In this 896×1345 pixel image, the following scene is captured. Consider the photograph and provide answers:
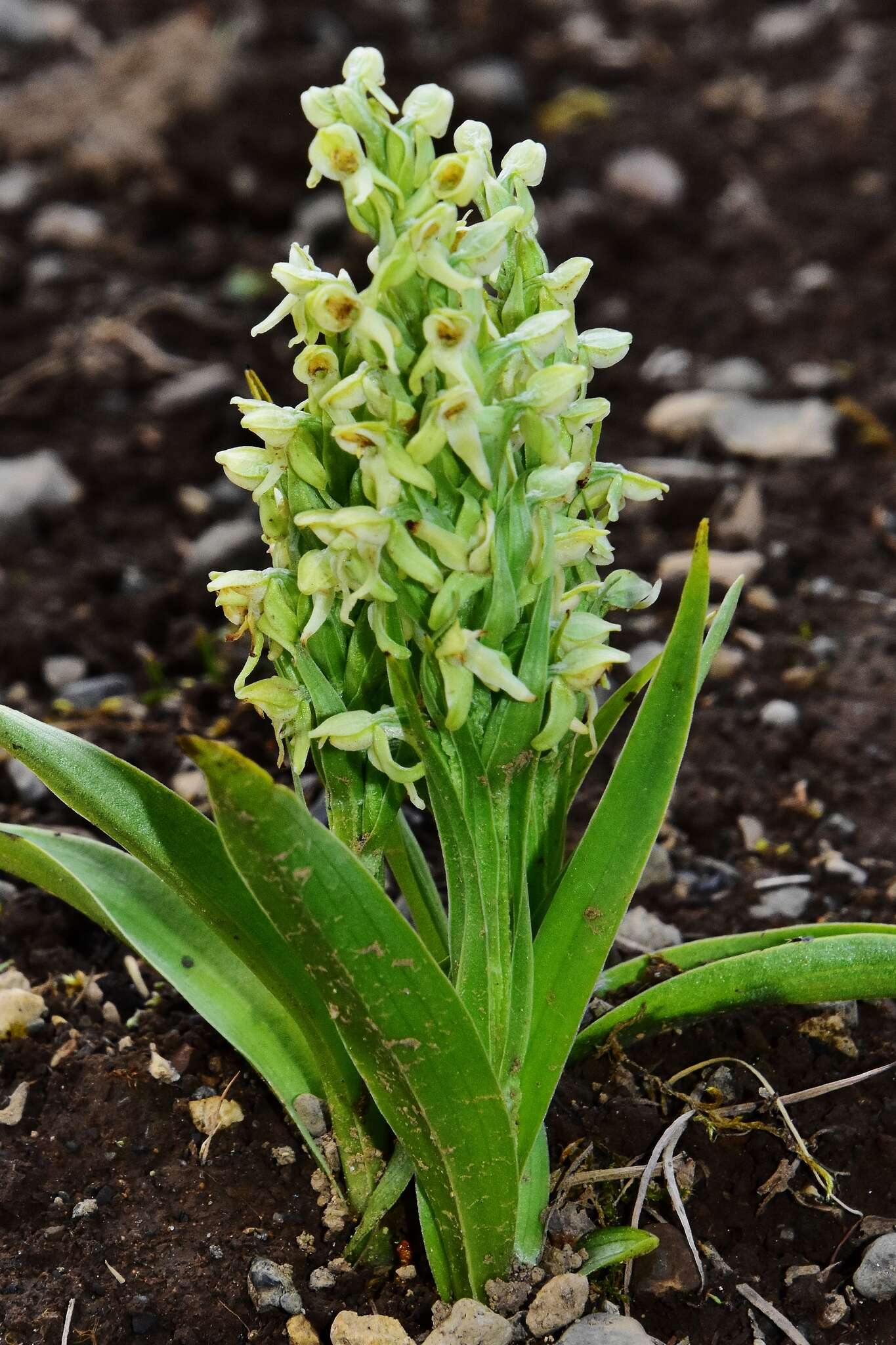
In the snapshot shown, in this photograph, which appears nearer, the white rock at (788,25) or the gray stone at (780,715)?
the gray stone at (780,715)

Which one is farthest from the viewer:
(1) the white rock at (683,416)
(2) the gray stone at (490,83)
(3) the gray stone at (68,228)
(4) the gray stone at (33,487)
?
(2) the gray stone at (490,83)

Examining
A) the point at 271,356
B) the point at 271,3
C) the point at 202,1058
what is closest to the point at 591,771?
the point at 202,1058

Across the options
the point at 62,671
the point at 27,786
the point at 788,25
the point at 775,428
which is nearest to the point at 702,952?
the point at 27,786

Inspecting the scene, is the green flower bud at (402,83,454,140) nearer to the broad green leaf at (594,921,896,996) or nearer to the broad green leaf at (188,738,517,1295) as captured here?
the broad green leaf at (188,738,517,1295)

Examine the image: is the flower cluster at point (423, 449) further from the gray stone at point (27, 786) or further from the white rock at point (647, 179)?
the white rock at point (647, 179)

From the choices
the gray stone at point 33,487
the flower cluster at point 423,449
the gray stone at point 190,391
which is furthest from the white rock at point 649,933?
the gray stone at point 190,391

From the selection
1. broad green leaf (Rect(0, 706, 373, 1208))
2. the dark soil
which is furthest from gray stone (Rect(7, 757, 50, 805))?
broad green leaf (Rect(0, 706, 373, 1208))
